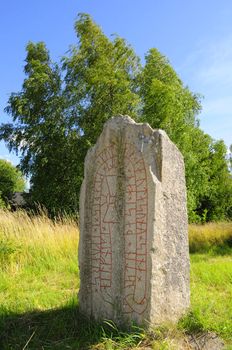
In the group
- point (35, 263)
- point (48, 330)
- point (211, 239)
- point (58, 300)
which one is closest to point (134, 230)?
point (48, 330)

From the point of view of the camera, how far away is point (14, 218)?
9039 mm

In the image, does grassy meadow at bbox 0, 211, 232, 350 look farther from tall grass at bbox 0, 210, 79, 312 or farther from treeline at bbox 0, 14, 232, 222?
treeline at bbox 0, 14, 232, 222

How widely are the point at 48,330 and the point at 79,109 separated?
662 inches

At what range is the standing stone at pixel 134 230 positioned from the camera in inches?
156

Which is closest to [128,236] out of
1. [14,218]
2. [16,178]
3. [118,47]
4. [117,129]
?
[117,129]

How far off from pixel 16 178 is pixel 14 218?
30.9m

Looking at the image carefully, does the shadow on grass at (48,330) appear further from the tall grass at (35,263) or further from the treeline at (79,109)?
the treeline at (79,109)

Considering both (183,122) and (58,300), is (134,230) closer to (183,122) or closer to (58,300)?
(58,300)

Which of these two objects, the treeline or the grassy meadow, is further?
the treeline

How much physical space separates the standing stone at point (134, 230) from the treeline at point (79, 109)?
48.5 feet

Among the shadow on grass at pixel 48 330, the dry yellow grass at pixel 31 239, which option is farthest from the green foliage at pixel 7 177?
the shadow on grass at pixel 48 330

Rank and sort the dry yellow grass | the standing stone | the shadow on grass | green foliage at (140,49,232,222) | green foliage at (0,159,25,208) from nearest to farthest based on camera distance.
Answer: the shadow on grass, the standing stone, the dry yellow grass, green foliage at (140,49,232,222), green foliage at (0,159,25,208)

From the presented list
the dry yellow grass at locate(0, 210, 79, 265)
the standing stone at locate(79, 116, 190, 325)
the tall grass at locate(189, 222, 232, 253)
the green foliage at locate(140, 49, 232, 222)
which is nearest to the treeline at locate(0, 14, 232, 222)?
the green foliage at locate(140, 49, 232, 222)

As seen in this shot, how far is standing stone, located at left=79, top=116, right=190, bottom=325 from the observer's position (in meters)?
3.95
